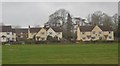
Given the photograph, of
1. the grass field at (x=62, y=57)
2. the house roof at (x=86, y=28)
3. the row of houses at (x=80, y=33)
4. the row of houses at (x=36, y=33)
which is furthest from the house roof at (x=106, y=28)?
the grass field at (x=62, y=57)

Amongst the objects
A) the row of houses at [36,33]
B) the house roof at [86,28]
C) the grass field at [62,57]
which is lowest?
the grass field at [62,57]

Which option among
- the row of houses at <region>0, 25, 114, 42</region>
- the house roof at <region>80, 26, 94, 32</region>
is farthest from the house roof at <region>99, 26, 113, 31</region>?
the house roof at <region>80, 26, 94, 32</region>

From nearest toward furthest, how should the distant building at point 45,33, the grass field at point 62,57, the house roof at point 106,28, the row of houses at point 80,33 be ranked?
the grass field at point 62,57, the row of houses at point 80,33, the house roof at point 106,28, the distant building at point 45,33

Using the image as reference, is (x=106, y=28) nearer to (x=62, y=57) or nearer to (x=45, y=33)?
(x=45, y=33)

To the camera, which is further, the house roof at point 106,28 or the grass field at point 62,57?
the house roof at point 106,28

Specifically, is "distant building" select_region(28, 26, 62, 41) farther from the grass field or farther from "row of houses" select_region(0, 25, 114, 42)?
the grass field

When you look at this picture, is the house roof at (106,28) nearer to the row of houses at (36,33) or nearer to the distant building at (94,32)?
the distant building at (94,32)

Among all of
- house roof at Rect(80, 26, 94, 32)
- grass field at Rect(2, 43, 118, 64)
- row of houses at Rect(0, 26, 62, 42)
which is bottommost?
grass field at Rect(2, 43, 118, 64)

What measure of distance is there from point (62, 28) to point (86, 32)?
10.8 m

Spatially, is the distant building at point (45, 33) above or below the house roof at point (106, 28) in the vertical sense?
below

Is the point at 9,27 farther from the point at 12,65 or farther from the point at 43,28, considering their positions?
the point at 12,65

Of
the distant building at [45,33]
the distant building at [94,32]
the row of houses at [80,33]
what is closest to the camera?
the row of houses at [80,33]

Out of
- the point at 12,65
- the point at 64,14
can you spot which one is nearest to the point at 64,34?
the point at 64,14

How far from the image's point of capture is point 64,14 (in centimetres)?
11950
